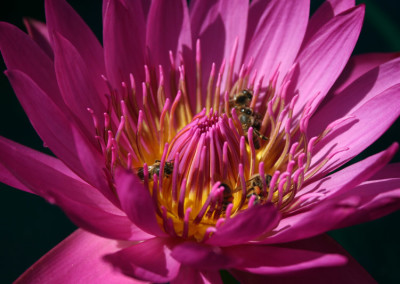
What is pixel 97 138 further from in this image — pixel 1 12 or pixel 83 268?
pixel 1 12

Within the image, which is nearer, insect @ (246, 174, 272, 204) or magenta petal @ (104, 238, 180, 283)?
magenta petal @ (104, 238, 180, 283)

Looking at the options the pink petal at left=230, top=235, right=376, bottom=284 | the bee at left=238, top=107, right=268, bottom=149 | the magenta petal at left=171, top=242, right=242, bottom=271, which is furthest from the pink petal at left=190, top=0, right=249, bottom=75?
the magenta petal at left=171, top=242, right=242, bottom=271

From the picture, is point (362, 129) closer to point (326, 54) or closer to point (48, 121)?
point (326, 54)

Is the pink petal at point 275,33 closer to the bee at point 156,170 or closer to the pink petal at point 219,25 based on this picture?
the pink petal at point 219,25

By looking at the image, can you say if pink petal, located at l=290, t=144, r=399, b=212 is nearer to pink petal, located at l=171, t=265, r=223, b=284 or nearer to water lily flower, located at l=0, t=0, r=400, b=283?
water lily flower, located at l=0, t=0, r=400, b=283

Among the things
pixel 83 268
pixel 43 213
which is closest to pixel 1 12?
pixel 43 213

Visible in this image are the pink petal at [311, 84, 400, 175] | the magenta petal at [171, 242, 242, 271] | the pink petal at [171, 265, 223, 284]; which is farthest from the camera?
the pink petal at [311, 84, 400, 175]
